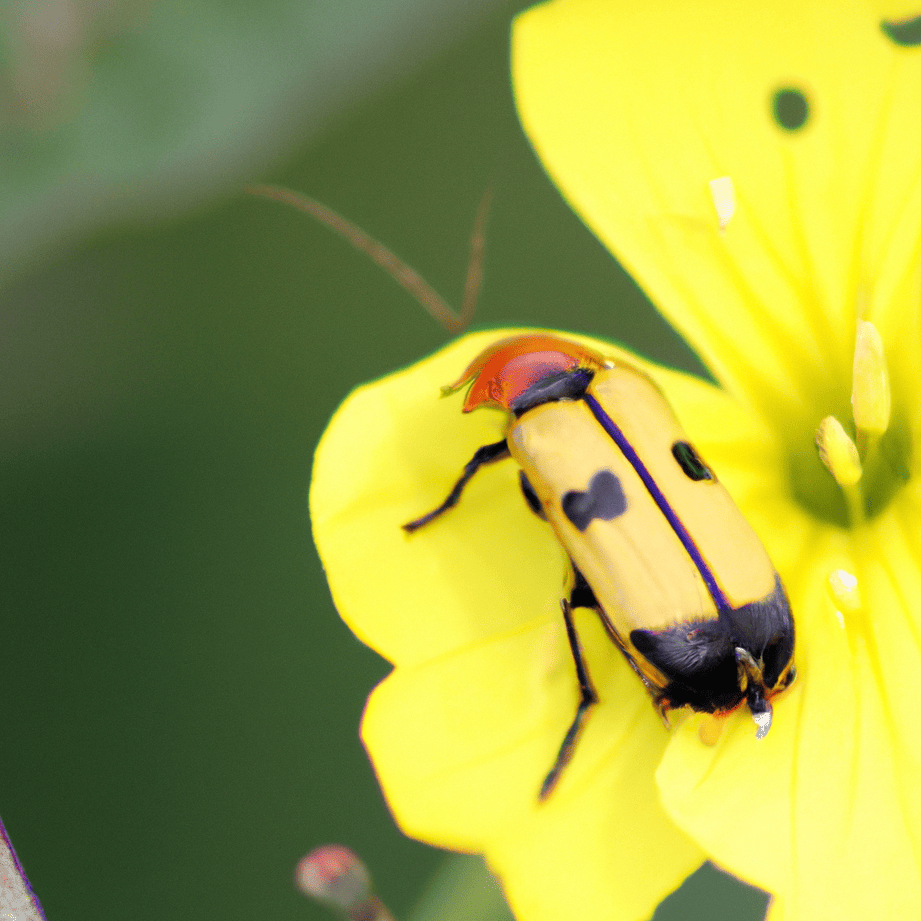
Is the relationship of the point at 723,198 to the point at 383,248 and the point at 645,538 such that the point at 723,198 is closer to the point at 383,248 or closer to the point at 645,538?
the point at 645,538

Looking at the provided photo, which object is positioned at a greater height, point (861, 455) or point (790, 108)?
point (790, 108)

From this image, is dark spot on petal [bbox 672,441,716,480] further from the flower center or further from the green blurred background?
the green blurred background

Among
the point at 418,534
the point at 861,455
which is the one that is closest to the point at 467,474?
the point at 418,534

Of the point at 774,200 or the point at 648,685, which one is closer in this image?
the point at 648,685

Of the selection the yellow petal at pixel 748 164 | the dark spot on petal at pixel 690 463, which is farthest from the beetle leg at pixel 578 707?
the yellow petal at pixel 748 164

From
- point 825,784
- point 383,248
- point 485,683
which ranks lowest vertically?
point 825,784

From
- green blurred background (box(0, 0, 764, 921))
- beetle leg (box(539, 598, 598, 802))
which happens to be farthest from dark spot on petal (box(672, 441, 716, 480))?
green blurred background (box(0, 0, 764, 921))
